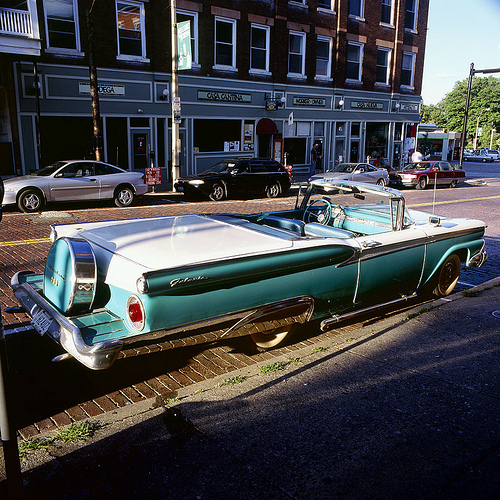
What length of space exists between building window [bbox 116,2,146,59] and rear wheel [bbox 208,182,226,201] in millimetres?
7954

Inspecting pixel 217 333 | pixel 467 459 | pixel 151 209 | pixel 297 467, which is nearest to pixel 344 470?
pixel 297 467

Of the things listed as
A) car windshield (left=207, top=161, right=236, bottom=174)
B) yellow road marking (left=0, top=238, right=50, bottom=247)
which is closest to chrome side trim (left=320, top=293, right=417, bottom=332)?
yellow road marking (left=0, top=238, right=50, bottom=247)

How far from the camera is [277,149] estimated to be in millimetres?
26906

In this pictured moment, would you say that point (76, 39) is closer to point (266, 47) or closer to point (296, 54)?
point (266, 47)

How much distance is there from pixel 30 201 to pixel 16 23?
7.06 metres

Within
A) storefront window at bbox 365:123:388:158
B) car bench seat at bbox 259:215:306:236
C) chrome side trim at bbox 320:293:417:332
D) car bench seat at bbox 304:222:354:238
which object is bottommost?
chrome side trim at bbox 320:293:417:332

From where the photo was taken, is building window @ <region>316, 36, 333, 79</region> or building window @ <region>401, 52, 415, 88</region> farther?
building window @ <region>401, 52, 415, 88</region>

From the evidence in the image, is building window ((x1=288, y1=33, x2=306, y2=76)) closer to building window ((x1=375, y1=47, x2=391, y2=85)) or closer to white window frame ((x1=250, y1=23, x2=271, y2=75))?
white window frame ((x1=250, y1=23, x2=271, y2=75))

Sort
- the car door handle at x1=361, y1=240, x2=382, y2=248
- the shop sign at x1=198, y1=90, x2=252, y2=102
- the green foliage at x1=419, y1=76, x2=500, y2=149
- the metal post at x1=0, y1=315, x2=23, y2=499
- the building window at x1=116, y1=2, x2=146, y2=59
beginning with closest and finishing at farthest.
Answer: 1. the metal post at x1=0, y1=315, x2=23, y2=499
2. the car door handle at x1=361, y1=240, x2=382, y2=248
3. the building window at x1=116, y1=2, x2=146, y2=59
4. the shop sign at x1=198, y1=90, x2=252, y2=102
5. the green foliage at x1=419, y1=76, x2=500, y2=149

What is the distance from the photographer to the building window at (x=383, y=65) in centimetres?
3200

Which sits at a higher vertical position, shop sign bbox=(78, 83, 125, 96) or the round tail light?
shop sign bbox=(78, 83, 125, 96)

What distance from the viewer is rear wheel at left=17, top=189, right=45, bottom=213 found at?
13258 mm

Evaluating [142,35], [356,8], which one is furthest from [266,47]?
[356,8]

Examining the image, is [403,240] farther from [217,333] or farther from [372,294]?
[217,333]
